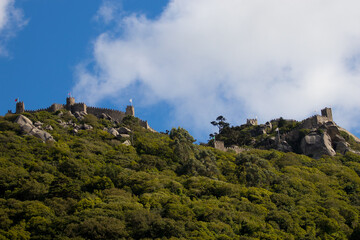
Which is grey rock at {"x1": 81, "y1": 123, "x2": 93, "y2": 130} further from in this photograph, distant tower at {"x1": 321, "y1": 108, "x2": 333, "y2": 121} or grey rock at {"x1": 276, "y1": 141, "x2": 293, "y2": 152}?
distant tower at {"x1": 321, "y1": 108, "x2": 333, "y2": 121}

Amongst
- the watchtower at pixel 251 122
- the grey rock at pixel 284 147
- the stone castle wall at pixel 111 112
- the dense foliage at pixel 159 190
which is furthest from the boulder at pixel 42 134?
the watchtower at pixel 251 122

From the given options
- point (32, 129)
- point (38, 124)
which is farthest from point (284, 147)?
point (32, 129)

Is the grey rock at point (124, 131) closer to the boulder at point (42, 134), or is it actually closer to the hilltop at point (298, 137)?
the boulder at point (42, 134)

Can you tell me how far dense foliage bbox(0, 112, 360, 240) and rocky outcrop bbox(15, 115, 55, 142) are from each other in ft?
3.29

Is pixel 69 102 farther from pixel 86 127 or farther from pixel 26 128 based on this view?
pixel 26 128

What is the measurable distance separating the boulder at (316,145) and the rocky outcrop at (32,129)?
35.3 meters

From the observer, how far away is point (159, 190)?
5638 centimetres

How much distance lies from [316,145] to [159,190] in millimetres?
33395

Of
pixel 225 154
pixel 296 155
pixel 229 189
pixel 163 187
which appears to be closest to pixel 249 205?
pixel 229 189

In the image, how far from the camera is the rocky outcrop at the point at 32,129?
67375mm

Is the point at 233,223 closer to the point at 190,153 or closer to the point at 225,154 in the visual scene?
the point at 190,153

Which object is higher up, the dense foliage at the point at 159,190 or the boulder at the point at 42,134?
the boulder at the point at 42,134

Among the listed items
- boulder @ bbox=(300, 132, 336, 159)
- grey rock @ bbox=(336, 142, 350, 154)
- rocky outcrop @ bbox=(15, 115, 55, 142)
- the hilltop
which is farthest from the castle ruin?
rocky outcrop @ bbox=(15, 115, 55, 142)

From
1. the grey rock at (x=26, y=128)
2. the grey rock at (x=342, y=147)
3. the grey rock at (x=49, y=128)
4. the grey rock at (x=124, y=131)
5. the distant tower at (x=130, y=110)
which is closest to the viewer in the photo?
the grey rock at (x=26, y=128)
